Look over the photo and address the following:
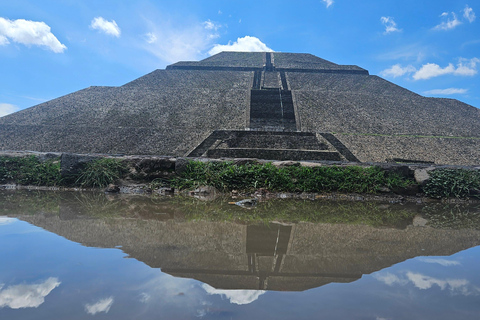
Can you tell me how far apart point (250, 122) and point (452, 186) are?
13442 millimetres

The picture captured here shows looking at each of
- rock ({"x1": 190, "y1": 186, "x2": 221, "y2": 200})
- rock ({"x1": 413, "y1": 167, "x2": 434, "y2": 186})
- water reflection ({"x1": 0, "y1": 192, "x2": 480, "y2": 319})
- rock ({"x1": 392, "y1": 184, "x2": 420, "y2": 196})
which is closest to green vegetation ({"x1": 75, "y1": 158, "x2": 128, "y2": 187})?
rock ({"x1": 190, "y1": 186, "x2": 221, "y2": 200})

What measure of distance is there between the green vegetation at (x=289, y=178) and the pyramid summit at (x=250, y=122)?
6.99m

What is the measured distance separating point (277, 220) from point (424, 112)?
855 inches

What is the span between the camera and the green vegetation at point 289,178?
20.8ft

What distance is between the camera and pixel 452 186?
20.7 feet

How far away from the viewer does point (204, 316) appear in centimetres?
147

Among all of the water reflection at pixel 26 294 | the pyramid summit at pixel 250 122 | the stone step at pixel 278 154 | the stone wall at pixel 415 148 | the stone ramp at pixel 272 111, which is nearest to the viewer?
the water reflection at pixel 26 294

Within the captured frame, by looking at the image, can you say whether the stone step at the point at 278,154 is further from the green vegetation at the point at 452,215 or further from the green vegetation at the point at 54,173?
the green vegetation at the point at 452,215

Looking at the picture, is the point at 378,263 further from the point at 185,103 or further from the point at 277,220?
the point at 185,103

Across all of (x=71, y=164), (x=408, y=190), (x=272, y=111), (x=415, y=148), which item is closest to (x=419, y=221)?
(x=408, y=190)

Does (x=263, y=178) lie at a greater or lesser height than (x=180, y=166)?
lesser

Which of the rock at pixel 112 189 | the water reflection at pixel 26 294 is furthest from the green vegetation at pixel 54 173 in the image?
the water reflection at pixel 26 294

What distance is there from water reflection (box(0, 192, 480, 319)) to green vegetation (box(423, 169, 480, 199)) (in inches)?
98.4

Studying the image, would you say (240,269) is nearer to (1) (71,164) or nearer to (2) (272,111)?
(1) (71,164)
